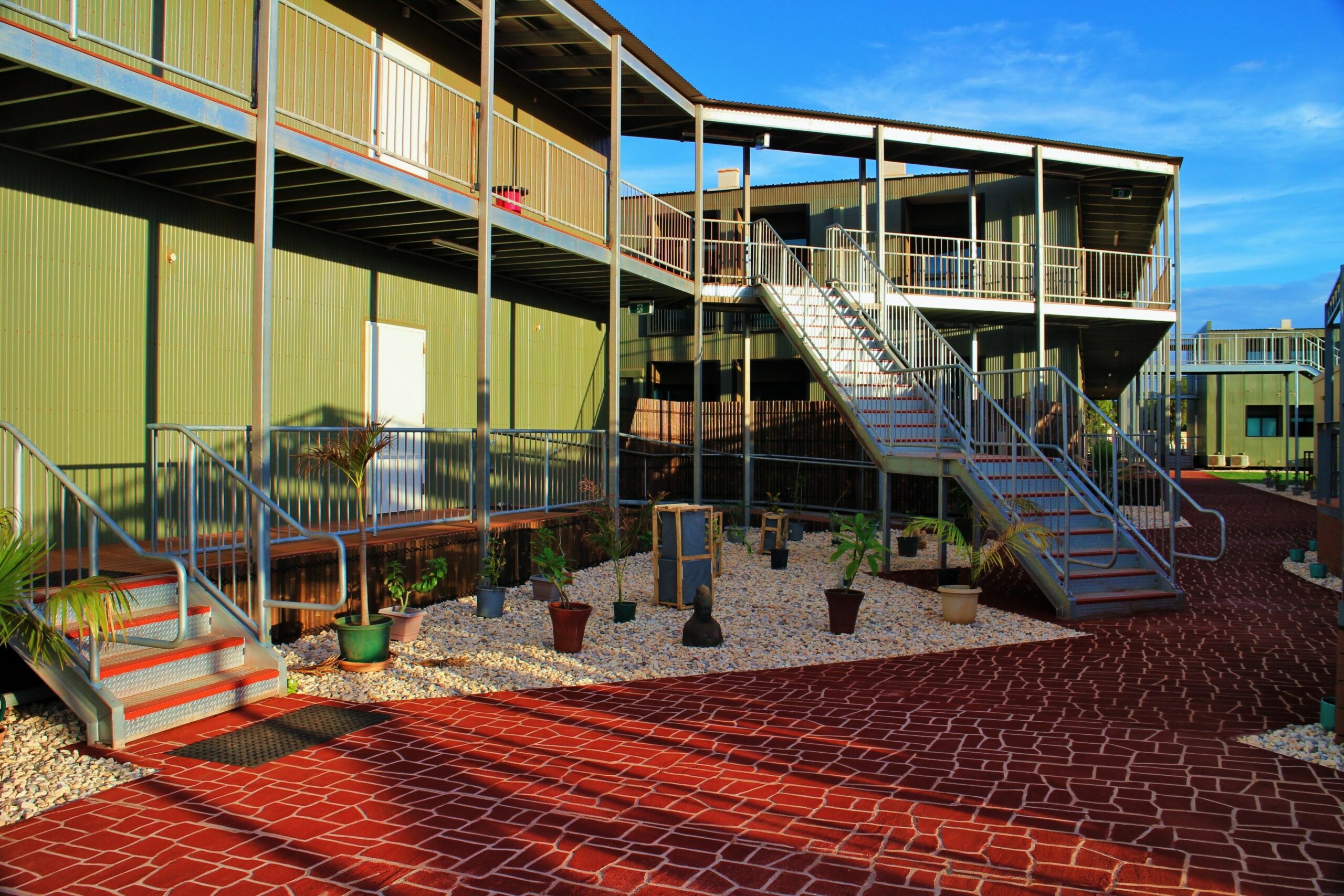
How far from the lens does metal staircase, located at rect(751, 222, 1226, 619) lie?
9.80 meters

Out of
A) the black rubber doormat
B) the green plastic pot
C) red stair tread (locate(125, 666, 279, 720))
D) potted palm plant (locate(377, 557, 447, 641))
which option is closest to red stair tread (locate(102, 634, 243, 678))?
red stair tread (locate(125, 666, 279, 720))

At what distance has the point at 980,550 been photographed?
1030 cm

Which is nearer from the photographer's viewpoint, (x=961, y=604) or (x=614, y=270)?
(x=961, y=604)

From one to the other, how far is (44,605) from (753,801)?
4.39m

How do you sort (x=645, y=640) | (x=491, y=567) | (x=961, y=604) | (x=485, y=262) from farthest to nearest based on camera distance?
1. (x=485, y=262)
2. (x=491, y=567)
3. (x=961, y=604)
4. (x=645, y=640)

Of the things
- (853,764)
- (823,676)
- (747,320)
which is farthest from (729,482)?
(853,764)

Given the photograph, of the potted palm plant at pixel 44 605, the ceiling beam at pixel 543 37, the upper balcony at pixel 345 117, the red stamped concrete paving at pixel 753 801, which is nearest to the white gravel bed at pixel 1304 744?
the red stamped concrete paving at pixel 753 801

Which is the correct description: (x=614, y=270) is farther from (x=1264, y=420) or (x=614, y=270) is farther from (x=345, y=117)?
(x=1264, y=420)

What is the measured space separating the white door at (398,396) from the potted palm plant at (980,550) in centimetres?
598

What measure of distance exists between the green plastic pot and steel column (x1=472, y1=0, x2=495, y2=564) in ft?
9.22

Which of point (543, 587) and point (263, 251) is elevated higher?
point (263, 251)

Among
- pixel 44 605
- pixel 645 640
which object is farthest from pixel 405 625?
pixel 44 605

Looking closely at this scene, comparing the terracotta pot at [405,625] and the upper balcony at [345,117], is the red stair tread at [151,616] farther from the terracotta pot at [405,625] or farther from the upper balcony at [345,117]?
the upper balcony at [345,117]

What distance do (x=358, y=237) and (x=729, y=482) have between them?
31.3ft
